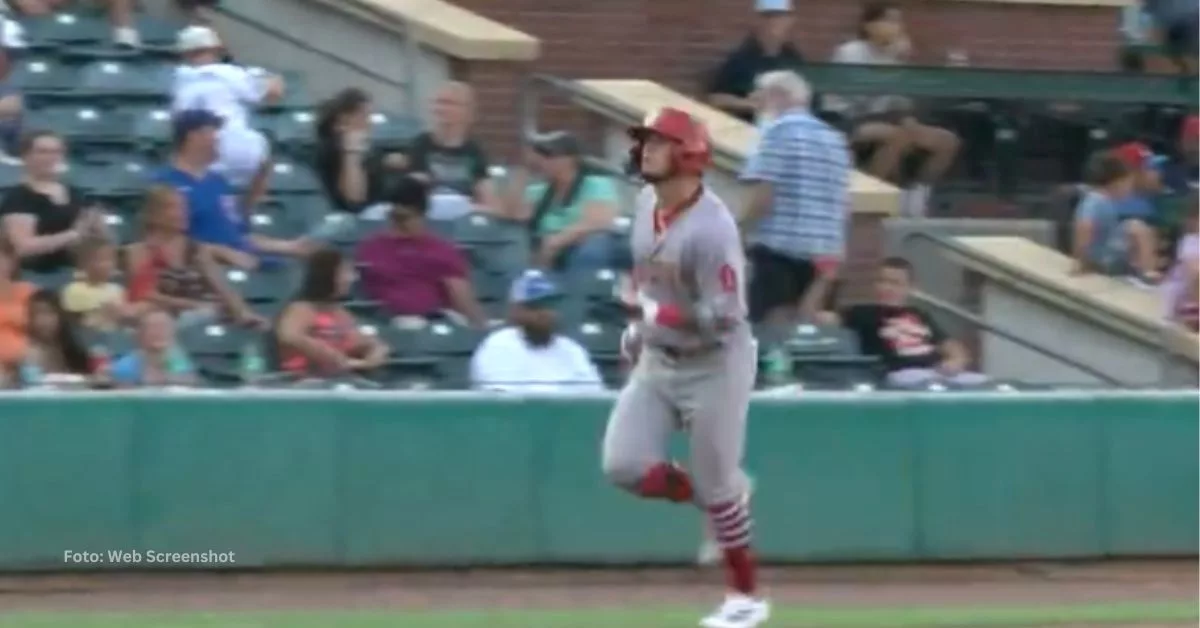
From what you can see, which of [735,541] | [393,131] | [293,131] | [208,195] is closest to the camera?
[735,541]

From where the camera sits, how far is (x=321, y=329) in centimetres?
1198

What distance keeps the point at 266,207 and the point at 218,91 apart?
67 cm

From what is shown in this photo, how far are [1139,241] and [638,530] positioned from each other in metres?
4.42

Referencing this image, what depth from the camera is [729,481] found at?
29.1ft

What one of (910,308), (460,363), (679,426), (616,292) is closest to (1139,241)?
(910,308)

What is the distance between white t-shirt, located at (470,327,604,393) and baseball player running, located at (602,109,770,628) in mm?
2969

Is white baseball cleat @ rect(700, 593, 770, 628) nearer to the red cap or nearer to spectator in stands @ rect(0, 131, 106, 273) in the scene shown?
spectator in stands @ rect(0, 131, 106, 273)

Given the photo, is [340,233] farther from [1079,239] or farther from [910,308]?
[1079,239]

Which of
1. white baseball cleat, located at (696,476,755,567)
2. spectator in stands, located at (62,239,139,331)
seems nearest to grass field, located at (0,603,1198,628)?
white baseball cleat, located at (696,476,755,567)

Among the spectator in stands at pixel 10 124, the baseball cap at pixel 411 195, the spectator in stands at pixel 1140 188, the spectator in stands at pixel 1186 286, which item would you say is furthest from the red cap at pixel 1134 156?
the spectator in stands at pixel 10 124

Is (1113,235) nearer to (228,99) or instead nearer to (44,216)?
(228,99)

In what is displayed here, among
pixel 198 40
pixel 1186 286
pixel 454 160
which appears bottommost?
pixel 1186 286

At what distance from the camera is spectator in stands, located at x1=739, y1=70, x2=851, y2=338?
522 inches

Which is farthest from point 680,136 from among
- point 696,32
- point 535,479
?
point 696,32
